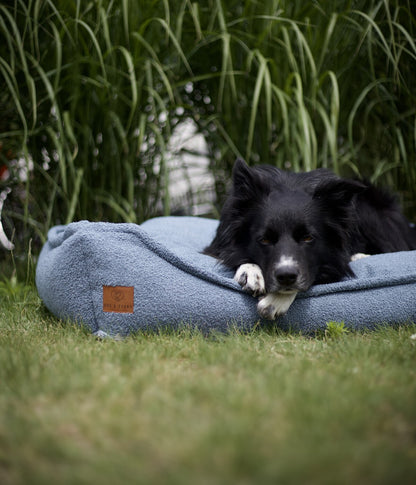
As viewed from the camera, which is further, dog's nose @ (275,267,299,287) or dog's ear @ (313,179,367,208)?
dog's ear @ (313,179,367,208)

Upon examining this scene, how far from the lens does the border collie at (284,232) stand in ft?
7.42

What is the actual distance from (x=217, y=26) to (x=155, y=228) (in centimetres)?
188

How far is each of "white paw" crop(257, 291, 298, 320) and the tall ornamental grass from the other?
1.37 meters

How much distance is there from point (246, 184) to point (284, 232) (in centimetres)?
38

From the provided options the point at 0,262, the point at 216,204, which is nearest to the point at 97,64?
the point at 216,204

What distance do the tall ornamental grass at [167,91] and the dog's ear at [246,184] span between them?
0.86 metres

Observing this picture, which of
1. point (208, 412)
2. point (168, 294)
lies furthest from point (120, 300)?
point (208, 412)

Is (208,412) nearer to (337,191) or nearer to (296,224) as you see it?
(296,224)

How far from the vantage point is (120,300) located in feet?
7.52

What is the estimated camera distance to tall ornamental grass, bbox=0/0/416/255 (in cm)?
343

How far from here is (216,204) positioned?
13.7ft

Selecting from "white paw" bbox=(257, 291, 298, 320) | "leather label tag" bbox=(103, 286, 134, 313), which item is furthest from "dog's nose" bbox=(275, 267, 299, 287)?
"leather label tag" bbox=(103, 286, 134, 313)

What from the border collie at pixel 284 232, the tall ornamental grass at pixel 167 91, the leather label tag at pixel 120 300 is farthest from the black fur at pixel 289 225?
the tall ornamental grass at pixel 167 91

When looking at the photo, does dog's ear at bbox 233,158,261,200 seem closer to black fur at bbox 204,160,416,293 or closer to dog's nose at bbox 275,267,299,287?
black fur at bbox 204,160,416,293
